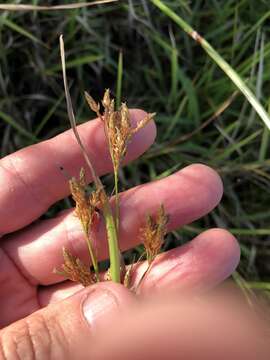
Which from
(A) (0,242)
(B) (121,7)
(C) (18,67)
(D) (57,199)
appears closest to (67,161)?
(D) (57,199)

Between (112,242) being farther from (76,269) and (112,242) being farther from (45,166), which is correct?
(45,166)

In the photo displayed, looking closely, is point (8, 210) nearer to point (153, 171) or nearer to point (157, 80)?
point (153, 171)

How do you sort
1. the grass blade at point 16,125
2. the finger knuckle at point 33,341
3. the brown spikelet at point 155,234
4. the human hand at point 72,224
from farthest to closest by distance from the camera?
1. the grass blade at point 16,125
2. the human hand at point 72,224
3. the brown spikelet at point 155,234
4. the finger knuckle at point 33,341

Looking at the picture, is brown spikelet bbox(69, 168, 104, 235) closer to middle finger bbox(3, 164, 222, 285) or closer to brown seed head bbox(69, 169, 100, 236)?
brown seed head bbox(69, 169, 100, 236)

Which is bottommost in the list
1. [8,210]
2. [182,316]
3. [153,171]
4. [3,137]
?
[182,316]

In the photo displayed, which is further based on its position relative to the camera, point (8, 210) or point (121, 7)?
point (121, 7)

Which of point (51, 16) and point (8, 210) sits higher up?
point (51, 16)

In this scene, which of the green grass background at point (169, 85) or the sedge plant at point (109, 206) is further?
the green grass background at point (169, 85)

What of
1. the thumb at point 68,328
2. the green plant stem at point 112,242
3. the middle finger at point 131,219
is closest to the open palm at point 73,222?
the middle finger at point 131,219

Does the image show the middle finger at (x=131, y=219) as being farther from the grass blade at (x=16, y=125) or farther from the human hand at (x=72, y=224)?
the grass blade at (x=16, y=125)
